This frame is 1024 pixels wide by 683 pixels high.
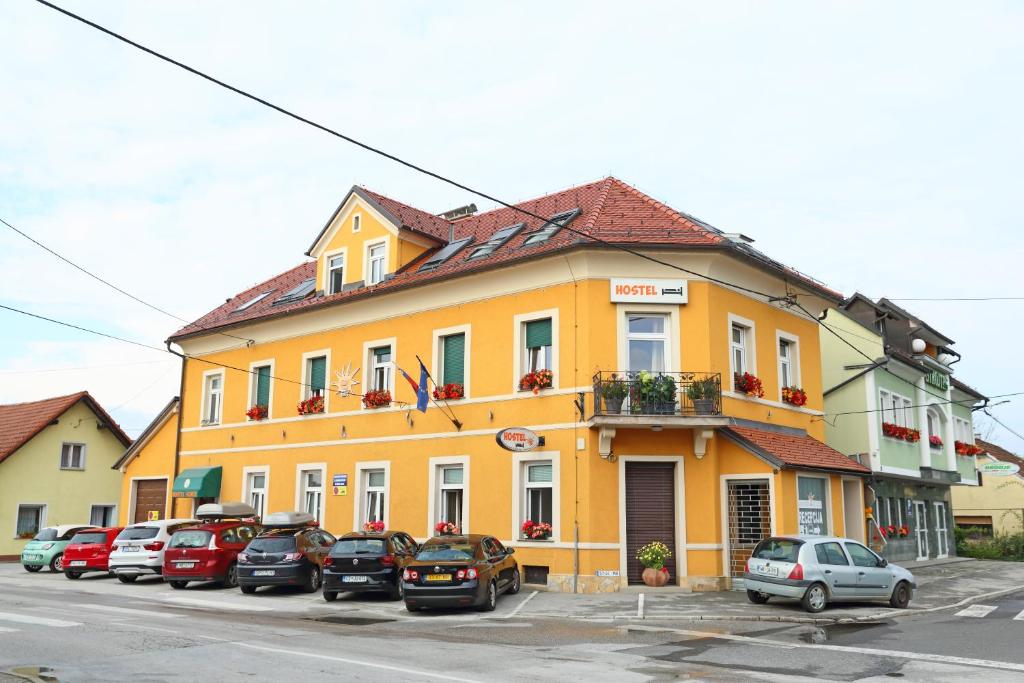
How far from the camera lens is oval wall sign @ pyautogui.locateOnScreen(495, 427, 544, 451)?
20219 mm

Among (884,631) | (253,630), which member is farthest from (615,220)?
(253,630)

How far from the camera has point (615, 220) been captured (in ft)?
72.0

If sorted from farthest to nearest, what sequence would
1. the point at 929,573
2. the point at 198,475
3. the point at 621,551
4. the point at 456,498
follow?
the point at 198,475
the point at 929,573
the point at 456,498
the point at 621,551

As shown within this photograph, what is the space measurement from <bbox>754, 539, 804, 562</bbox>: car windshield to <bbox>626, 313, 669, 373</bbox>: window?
489 cm

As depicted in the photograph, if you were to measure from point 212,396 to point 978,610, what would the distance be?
2433 cm

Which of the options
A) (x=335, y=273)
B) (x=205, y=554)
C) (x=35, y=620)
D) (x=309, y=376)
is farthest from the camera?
(x=335, y=273)

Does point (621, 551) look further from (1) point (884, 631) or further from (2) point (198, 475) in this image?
(2) point (198, 475)

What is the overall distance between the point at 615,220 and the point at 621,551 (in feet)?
25.9

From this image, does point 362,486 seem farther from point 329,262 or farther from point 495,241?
point 495,241

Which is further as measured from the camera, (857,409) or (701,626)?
(857,409)

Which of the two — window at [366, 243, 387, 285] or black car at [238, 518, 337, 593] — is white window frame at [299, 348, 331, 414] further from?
black car at [238, 518, 337, 593]

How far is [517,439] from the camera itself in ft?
66.9

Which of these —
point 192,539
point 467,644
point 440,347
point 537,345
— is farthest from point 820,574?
point 192,539

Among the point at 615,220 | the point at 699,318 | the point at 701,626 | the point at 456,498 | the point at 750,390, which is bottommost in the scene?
the point at 701,626
